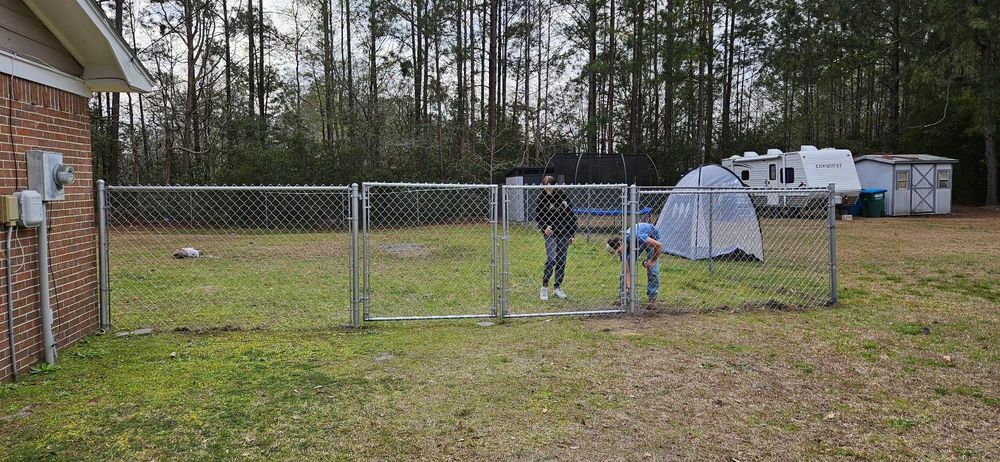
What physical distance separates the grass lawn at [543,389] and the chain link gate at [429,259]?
26 cm

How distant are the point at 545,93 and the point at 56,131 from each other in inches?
967

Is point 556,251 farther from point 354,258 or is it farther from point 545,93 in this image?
point 545,93

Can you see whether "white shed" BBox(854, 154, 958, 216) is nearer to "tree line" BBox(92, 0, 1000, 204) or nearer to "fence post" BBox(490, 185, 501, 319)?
"tree line" BBox(92, 0, 1000, 204)

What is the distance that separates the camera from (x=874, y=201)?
66.8ft

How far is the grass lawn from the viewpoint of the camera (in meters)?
3.05

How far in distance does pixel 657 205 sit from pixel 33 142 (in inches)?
504

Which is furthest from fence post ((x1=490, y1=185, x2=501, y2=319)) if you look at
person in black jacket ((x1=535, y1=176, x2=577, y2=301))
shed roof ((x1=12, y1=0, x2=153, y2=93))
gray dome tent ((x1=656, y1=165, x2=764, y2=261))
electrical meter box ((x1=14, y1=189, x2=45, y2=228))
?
gray dome tent ((x1=656, y1=165, x2=764, y2=261))

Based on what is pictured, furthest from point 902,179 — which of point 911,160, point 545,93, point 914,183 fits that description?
point 545,93

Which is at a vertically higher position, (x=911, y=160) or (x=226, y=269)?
(x=911, y=160)

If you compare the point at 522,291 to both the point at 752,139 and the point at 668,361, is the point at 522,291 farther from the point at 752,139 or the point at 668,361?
the point at 752,139

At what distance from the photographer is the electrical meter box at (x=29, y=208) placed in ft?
12.6

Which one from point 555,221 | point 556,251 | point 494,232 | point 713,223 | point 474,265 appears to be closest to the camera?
point 494,232

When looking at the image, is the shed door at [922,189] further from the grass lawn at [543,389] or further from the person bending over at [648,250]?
the person bending over at [648,250]

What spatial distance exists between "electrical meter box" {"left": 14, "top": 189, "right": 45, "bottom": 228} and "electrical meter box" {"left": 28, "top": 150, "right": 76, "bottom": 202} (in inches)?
4.9
